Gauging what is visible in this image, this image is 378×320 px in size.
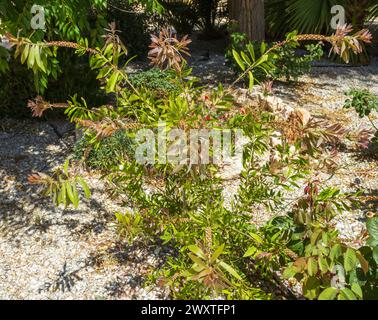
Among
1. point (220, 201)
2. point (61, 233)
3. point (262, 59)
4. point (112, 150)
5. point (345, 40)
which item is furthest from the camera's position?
point (112, 150)

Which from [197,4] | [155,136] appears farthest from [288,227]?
[197,4]

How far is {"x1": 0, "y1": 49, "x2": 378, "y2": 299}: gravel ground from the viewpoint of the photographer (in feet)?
9.02

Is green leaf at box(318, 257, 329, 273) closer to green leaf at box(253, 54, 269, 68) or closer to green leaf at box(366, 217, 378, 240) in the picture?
green leaf at box(366, 217, 378, 240)

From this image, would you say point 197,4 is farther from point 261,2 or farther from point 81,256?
point 81,256

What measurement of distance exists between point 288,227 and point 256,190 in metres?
0.38

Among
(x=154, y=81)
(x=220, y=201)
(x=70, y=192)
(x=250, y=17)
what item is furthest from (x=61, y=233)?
(x=250, y=17)

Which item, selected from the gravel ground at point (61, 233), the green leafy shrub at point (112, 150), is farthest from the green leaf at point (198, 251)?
the green leafy shrub at point (112, 150)

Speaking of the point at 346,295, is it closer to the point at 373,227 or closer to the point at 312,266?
the point at 312,266

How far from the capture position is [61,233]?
3240 millimetres

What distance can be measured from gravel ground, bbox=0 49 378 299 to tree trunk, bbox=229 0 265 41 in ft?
8.07

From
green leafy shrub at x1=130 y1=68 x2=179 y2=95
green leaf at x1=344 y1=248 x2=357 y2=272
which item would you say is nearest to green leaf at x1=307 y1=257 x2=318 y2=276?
green leaf at x1=344 y1=248 x2=357 y2=272

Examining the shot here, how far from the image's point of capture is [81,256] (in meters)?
3.00

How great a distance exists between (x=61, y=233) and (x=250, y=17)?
471 cm

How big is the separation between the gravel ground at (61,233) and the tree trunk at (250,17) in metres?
2.46
